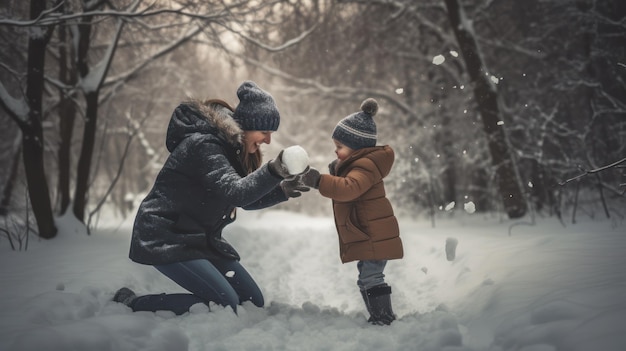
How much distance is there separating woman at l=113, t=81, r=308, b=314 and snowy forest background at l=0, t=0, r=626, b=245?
2.51 meters

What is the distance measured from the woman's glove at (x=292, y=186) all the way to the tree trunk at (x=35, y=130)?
4.30m

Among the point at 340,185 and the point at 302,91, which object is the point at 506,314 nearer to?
the point at 340,185

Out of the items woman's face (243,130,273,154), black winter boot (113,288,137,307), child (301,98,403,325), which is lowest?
black winter boot (113,288,137,307)

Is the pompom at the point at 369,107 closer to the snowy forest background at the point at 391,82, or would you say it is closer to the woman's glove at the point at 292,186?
the woman's glove at the point at 292,186

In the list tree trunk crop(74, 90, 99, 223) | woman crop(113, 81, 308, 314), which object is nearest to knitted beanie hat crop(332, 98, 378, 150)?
woman crop(113, 81, 308, 314)

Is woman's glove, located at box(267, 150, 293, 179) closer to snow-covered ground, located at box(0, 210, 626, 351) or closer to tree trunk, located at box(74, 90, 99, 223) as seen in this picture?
snow-covered ground, located at box(0, 210, 626, 351)

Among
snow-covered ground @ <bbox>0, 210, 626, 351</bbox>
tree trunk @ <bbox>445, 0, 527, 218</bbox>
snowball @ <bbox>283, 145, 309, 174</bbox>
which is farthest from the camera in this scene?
tree trunk @ <bbox>445, 0, 527, 218</bbox>

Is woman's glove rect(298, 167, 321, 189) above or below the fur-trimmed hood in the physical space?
below

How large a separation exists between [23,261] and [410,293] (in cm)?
409

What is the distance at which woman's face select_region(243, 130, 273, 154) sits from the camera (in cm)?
329

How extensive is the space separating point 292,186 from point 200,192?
0.74 m

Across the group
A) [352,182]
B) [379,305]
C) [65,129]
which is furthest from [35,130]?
[379,305]

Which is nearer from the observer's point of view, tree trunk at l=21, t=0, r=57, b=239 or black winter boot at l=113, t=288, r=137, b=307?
black winter boot at l=113, t=288, r=137, b=307

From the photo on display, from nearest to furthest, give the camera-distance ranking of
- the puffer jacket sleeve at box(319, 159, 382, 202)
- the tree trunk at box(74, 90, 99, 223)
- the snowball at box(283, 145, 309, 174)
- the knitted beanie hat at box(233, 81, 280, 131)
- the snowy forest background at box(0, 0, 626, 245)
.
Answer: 1. the snowball at box(283, 145, 309, 174)
2. the puffer jacket sleeve at box(319, 159, 382, 202)
3. the knitted beanie hat at box(233, 81, 280, 131)
4. the snowy forest background at box(0, 0, 626, 245)
5. the tree trunk at box(74, 90, 99, 223)
